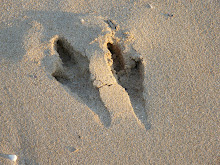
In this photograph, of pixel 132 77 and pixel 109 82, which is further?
pixel 132 77

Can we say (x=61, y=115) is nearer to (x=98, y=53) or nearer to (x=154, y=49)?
(x=98, y=53)

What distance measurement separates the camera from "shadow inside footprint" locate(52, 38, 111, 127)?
1628 mm

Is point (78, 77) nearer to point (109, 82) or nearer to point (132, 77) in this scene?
point (109, 82)

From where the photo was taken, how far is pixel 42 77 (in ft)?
5.43

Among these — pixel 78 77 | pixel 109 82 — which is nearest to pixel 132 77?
pixel 109 82

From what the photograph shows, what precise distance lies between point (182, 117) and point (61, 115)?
758 mm

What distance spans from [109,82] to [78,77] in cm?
23

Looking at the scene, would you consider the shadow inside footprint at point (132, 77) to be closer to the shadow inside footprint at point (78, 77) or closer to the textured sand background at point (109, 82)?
the textured sand background at point (109, 82)

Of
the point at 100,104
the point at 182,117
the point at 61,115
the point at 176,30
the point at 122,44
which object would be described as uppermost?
the point at 176,30

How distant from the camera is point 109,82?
1.65 meters

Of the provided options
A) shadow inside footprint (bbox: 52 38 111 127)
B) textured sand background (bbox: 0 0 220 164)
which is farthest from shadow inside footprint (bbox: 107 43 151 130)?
shadow inside footprint (bbox: 52 38 111 127)

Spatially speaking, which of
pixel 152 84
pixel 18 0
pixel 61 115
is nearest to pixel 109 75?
pixel 152 84

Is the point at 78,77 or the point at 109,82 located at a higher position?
the point at 109,82

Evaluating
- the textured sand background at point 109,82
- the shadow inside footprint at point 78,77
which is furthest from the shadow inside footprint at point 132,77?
the shadow inside footprint at point 78,77
